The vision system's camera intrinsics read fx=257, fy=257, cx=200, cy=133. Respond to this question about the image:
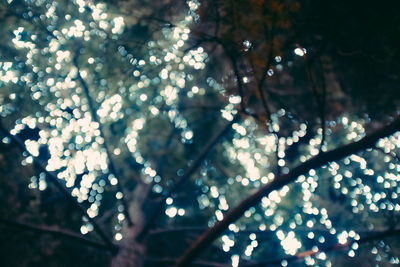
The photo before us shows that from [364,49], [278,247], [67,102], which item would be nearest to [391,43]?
[364,49]

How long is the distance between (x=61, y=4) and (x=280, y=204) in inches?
205

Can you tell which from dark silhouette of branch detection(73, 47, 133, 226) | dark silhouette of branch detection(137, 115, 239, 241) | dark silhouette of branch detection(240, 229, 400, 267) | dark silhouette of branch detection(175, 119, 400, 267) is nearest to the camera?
dark silhouette of branch detection(175, 119, 400, 267)

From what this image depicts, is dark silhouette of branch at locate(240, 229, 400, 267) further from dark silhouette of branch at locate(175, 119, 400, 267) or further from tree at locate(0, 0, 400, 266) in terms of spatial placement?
dark silhouette of branch at locate(175, 119, 400, 267)

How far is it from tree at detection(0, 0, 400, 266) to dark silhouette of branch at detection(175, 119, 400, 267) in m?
0.01

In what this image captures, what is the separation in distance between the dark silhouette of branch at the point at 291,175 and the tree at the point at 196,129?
0.01 m

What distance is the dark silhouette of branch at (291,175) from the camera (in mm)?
2291

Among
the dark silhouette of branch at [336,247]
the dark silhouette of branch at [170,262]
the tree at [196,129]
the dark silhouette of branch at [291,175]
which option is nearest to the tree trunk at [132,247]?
the tree at [196,129]

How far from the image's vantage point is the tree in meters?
2.88

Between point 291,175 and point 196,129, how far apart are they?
114 inches

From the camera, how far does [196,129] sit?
206 inches

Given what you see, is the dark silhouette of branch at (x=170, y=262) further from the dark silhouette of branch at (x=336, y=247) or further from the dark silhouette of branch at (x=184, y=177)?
the dark silhouette of branch at (x=336, y=247)

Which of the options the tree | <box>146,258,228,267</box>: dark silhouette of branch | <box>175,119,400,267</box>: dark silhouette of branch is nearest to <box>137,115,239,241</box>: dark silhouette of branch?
the tree

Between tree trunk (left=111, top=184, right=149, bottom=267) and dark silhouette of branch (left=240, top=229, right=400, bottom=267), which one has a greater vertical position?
dark silhouette of branch (left=240, top=229, right=400, bottom=267)

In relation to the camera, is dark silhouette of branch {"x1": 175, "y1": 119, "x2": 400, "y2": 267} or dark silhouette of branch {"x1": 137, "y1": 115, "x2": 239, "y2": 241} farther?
dark silhouette of branch {"x1": 137, "y1": 115, "x2": 239, "y2": 241}
